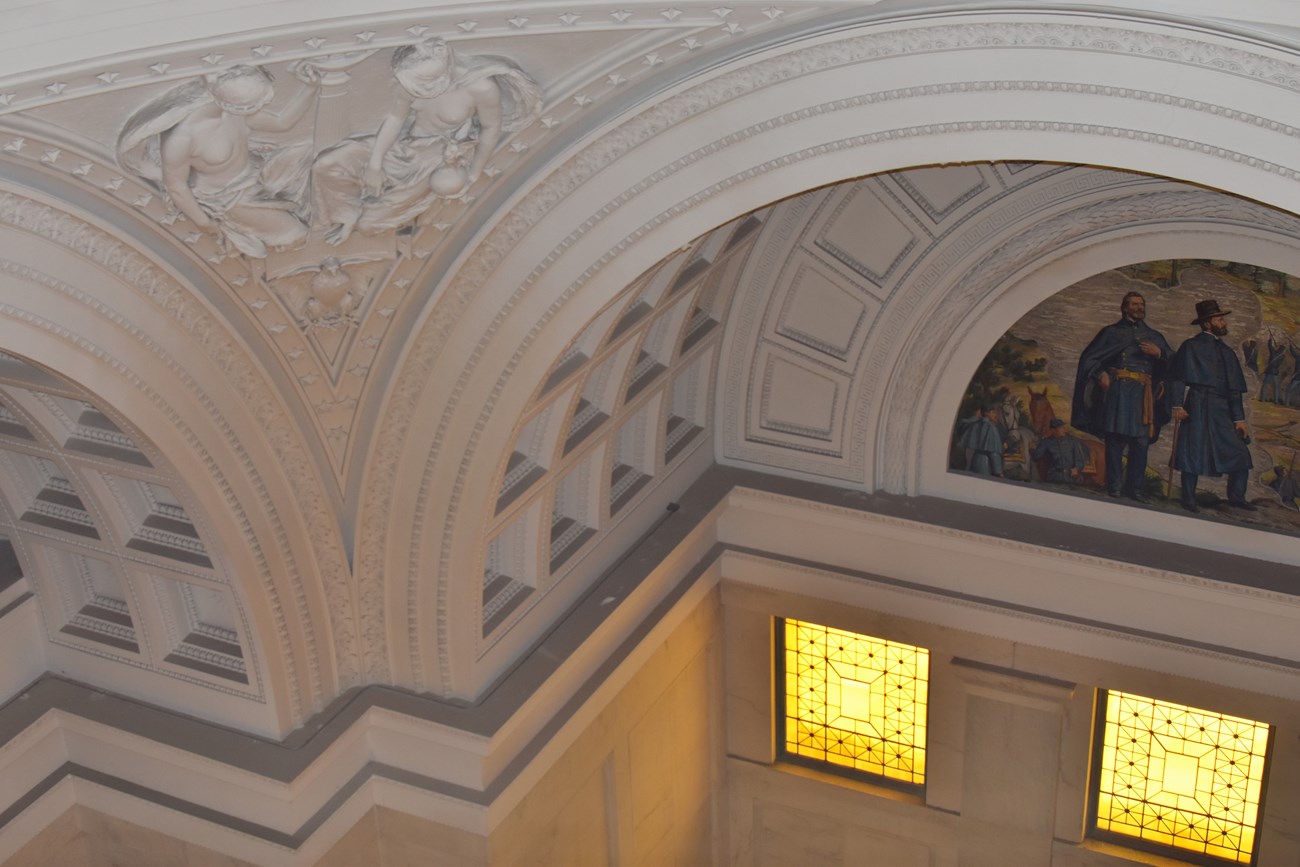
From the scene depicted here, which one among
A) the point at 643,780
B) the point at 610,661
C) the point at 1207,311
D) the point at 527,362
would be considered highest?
the point at 1207,311

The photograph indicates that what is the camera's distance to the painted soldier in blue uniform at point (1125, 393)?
10375mm

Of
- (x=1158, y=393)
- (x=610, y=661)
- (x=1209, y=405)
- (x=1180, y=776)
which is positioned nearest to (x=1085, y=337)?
(x=1158, y=393)

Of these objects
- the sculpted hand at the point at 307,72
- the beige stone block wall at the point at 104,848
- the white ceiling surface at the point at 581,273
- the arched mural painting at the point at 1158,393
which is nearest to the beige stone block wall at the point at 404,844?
the beige stone block wall at the point at 104,848

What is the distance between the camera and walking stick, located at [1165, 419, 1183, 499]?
10504mm

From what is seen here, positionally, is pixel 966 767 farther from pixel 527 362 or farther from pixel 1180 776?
pixel 527 362

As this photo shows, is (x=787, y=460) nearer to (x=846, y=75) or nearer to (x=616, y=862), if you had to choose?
(x=616, y=862)

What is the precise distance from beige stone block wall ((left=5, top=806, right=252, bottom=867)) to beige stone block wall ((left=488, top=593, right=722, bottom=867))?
1951 mm

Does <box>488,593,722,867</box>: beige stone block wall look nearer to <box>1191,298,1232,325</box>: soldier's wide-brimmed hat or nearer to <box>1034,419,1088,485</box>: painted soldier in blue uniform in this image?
<box>1034,419,1088,485</box>: painted soldier in blue uniform

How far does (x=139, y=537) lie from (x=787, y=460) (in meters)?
5.18

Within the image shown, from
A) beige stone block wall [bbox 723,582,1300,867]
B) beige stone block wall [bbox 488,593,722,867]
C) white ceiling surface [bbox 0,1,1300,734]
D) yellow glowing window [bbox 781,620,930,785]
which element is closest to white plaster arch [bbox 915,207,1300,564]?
white ceiling surface [bbox 0,1,1300,734]

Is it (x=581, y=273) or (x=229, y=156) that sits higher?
(x=229, y=156)

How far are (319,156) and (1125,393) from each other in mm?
6289

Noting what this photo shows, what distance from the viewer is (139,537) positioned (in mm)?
8820

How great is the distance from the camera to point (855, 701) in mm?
12375
